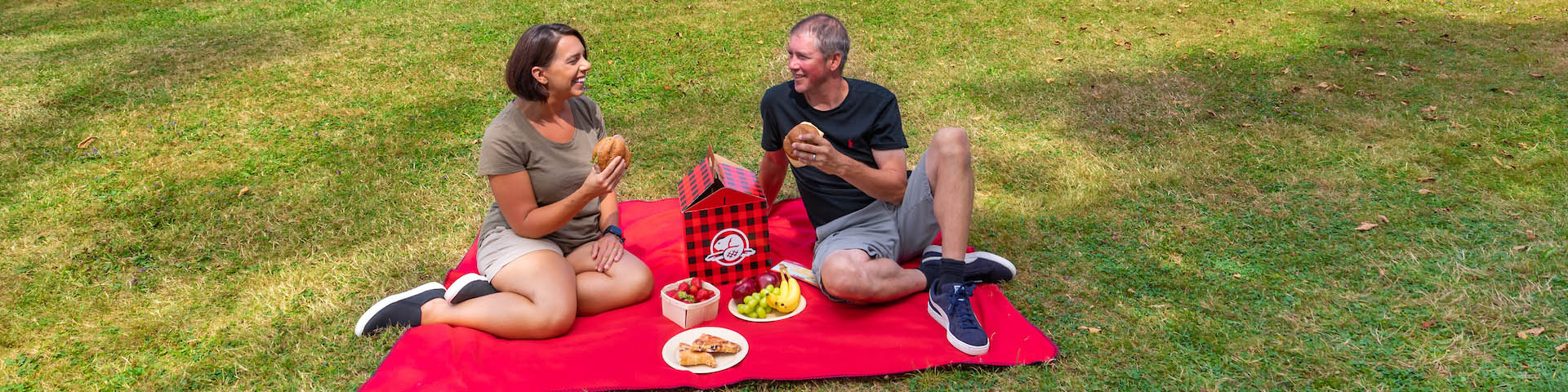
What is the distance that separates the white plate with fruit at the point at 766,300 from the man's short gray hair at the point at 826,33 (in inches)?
40.2

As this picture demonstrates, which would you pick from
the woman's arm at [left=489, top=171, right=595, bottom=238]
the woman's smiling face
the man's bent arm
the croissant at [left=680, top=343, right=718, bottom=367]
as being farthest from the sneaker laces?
the woman's smiling face

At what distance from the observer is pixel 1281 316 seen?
13.0ft

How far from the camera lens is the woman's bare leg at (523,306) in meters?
3.77

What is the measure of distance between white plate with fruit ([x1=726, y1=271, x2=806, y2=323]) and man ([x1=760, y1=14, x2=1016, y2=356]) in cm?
15

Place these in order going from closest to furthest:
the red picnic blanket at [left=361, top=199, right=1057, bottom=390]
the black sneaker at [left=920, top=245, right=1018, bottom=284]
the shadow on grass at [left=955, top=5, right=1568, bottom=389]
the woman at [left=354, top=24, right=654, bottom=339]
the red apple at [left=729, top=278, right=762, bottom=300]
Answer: the red picnic blanket at [left=361, top=199, right=1057, bottom=390], the woman at [left=354, top=24, right=654, bottom=339], the red apple at [left=729, top=278, right=762, bottom=300], the shadow on grass at [left=955, top=5, right=1568, bottom=389], the black sneaker at [left=920, top=245, right=1018, bottom=284]

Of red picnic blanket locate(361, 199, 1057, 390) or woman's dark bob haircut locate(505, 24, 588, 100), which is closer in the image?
red picnic blanket locate(361, 199, 1057, 390)

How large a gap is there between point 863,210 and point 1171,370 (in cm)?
149

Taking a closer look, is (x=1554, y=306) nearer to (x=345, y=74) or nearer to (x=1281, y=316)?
(x=1281, y=316)

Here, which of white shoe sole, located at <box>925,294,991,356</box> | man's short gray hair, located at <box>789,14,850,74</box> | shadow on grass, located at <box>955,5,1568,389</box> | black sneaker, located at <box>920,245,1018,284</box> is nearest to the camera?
white shoe sole, located at <box>925,294,991,356</box>

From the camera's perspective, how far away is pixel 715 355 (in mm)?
3676

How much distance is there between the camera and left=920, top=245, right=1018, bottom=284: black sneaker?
4.34m

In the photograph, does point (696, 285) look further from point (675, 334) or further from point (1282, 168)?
point (1282, 168)

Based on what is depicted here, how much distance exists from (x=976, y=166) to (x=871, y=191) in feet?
7.21

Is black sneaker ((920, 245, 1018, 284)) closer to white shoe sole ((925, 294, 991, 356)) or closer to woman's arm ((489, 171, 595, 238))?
white shoe sole ((925, 294, 991, 356))
